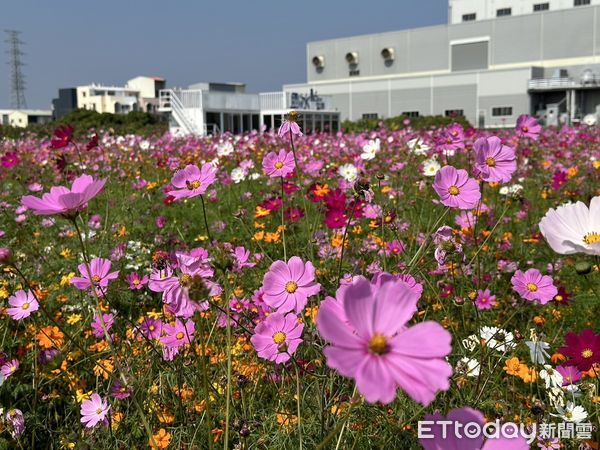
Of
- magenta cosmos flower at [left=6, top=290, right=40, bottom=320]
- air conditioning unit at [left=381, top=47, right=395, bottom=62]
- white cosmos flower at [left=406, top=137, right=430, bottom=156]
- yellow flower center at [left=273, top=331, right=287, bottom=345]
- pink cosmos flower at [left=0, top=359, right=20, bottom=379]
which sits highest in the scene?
air conditioning unit at [left=381, top=47, right=395, bottom=62]

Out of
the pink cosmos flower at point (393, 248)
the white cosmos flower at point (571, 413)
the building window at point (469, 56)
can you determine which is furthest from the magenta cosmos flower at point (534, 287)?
the building window at point (469, 56)

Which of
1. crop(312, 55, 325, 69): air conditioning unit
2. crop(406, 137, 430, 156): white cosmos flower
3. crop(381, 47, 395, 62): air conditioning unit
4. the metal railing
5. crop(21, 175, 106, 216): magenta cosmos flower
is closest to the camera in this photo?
crop(21, 175, 106, 216): magenta cosmos flower

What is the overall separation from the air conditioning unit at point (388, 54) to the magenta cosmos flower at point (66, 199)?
32.3 meters

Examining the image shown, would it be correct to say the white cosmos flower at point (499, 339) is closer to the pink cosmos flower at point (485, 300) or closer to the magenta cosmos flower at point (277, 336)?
the pink cosmos flower at point (485, 300)

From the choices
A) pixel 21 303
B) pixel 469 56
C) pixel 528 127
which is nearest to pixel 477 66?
pixel 469 56

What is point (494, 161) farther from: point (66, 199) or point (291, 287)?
point (66, 199)

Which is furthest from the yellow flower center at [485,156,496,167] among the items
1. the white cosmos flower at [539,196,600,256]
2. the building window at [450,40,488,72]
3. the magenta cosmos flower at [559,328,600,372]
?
the building window at [450,40,488,72]

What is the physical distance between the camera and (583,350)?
43.3 inches

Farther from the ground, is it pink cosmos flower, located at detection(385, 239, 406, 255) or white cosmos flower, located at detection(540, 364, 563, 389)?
pink cosmos flower, located at detection(385, 239, 406, 255)

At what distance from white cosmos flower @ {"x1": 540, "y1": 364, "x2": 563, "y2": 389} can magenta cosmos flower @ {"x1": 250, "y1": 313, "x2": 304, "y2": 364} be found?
2.19 feet

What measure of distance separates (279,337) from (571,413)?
0.64 metres

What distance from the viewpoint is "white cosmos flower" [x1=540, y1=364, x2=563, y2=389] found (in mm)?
1311

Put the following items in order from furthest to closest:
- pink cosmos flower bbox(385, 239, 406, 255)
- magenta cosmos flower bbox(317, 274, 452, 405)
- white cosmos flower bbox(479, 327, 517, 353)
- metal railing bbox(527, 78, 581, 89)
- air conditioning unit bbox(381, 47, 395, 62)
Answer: air conditioning unit bbox(381, 47, 395, 62)
metal railing bbox(527, 78, 581, 89)
pink cosmos flower bbox(385, 239, 406, 255)
white cosmos flower bbox(479, 327, 517, 353)
magenta cosmos flower bbox(317, 274, 452, 405)

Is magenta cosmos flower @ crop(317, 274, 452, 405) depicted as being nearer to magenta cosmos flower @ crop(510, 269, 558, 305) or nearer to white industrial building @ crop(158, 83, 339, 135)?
magenta cosmos flower @ crop(510, 269, 558, 305)
